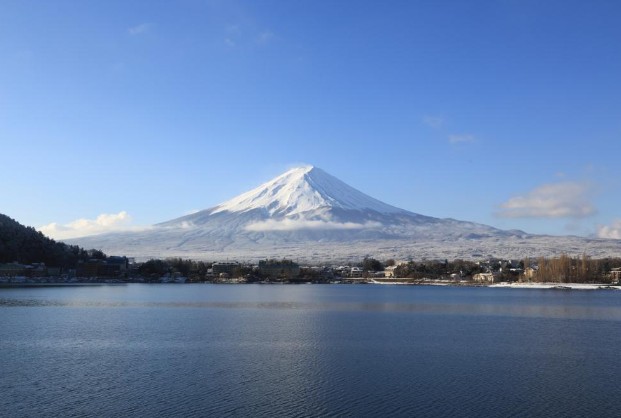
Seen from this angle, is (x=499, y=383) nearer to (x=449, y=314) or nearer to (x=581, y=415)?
(x=581, y=415)

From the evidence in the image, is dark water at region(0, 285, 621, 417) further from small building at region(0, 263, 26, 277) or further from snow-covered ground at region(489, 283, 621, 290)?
small building at region(0, 263, 26, 277)

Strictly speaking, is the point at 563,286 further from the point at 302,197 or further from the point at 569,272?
the point at 302,197

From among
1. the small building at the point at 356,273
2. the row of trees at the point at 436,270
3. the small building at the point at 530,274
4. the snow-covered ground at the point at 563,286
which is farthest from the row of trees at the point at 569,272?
the small building at the point at 356,273

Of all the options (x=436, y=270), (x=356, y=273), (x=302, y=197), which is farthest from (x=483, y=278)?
(x=302, y=197)

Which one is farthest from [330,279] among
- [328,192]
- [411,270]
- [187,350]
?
[328,192]

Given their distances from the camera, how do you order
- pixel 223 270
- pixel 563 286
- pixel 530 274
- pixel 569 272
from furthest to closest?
pixel 223 270
pixel 530 274
pixel 569 272
pixel 563 286
